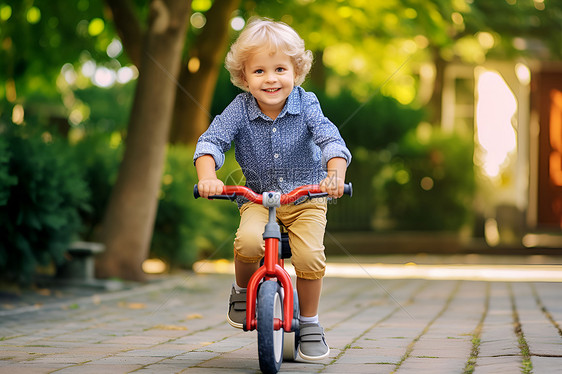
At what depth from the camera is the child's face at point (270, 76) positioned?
4.14 metres

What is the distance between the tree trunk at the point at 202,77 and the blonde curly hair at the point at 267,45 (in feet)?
20.9

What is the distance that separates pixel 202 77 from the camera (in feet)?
36.1

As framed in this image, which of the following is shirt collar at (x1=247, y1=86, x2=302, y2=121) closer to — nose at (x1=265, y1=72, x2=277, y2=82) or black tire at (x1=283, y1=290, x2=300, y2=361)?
nose at (x1=265, y1=72, x2=277, y2=82)

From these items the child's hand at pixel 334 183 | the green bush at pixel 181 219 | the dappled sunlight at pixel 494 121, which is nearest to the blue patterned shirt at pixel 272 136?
the child's hand at pixel 334 183

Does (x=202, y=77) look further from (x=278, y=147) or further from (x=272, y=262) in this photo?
(x=272, y=262)

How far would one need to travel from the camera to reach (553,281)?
9695 mm

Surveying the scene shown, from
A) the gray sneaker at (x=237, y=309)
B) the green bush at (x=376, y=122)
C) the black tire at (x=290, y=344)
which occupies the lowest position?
the black tire at (x=290, y=344)

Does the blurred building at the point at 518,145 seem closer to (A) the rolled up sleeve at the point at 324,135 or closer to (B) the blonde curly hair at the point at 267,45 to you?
(A) the rolled up sleeve at the point at 324,135

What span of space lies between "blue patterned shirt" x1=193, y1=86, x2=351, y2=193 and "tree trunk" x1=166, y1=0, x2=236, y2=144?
635 cm

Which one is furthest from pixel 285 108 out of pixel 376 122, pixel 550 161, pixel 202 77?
pixel 550 161

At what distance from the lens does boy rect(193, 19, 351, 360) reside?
414 centimetres

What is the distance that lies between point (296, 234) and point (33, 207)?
342cm

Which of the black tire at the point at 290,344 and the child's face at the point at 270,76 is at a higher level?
the child's face at the point at 270,76

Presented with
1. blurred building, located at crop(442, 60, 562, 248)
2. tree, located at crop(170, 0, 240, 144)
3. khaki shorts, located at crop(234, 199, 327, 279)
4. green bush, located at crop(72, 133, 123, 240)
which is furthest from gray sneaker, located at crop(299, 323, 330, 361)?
blurred building, located at crop(442, 60, 562, 248)
